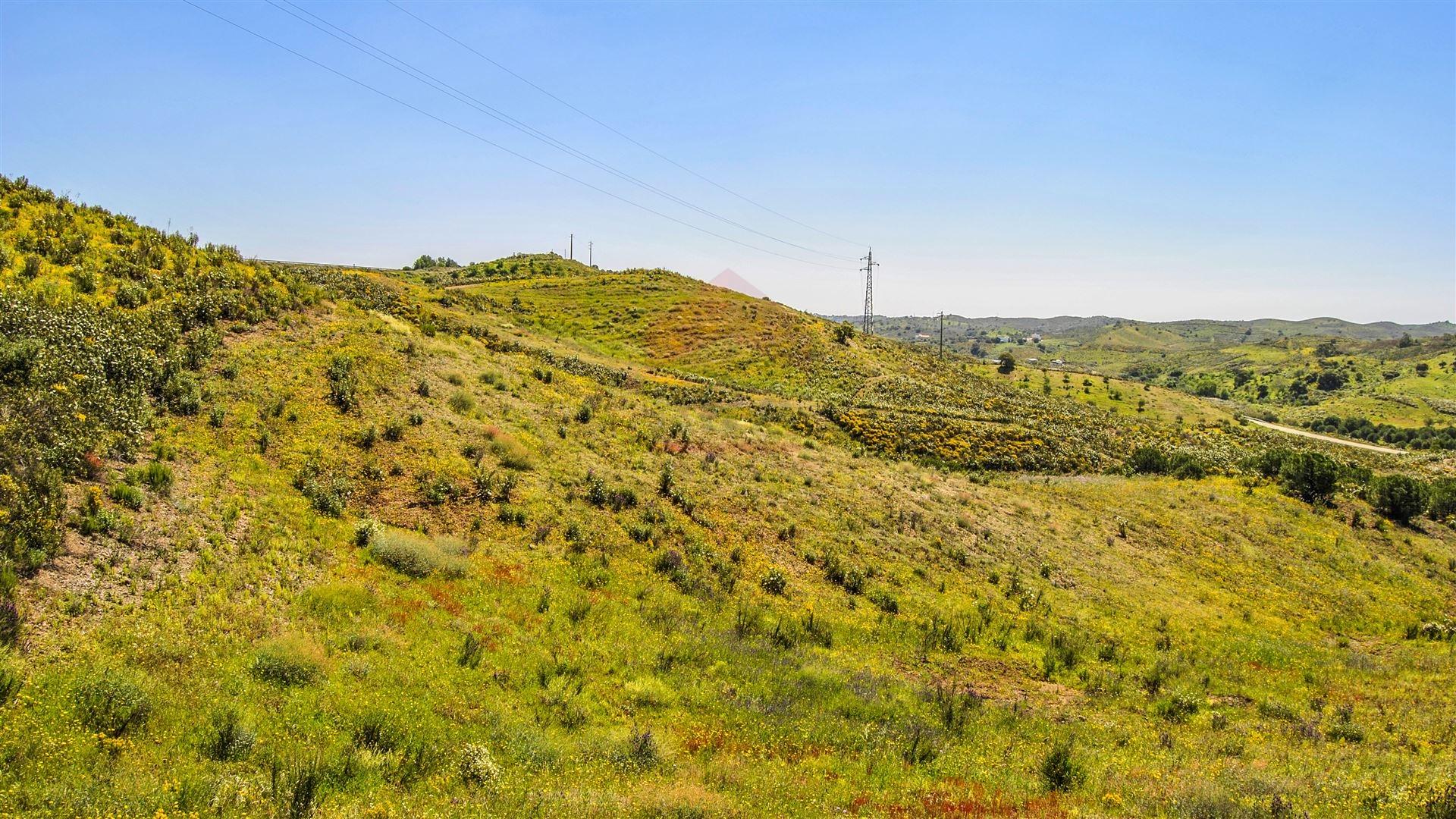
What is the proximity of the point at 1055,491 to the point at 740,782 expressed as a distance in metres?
31.4

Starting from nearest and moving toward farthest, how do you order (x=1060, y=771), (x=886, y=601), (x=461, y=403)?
1. (x=1060, y=771)
2. (x=886, y=601)
3. (x=461, y=403)

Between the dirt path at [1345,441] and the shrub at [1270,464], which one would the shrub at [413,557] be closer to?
the shrub at [1270,464]

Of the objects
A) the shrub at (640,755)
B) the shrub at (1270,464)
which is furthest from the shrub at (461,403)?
the shrub at (1270,464)

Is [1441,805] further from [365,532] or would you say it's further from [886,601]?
[365,532]

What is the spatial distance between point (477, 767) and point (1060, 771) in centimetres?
902

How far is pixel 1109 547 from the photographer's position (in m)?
27.7

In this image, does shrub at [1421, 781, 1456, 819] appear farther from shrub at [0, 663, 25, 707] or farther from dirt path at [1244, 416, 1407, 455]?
dirt path at [1244, 416, 1407, 455]

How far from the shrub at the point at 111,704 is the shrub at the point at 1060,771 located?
12.5 metres

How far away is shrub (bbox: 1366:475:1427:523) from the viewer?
3500cm

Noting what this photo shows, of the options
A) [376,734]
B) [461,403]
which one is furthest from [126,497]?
[461,403]

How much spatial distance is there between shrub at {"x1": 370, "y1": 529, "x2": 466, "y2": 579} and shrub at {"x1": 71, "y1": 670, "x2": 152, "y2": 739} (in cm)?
589

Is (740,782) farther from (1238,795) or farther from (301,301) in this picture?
(301,301)

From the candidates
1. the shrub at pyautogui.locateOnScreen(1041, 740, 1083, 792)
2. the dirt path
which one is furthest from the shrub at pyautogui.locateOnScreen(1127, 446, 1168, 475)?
the dirt path

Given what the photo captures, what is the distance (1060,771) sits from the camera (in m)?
10.5
